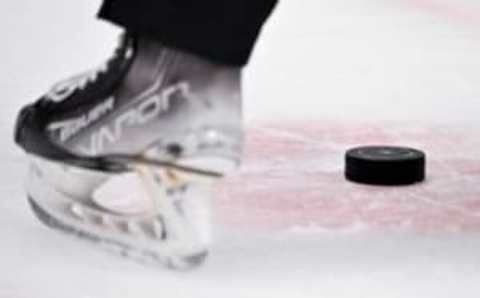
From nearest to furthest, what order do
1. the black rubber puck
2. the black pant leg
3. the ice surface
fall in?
the black pant leg, the ice surface, the black rubber puck

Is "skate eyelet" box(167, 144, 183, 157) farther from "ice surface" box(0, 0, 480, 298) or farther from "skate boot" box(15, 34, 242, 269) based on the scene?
"ice surface" box(0, 0, 480, 298)

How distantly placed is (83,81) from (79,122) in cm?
Result: 6

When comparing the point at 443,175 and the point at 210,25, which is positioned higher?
the point at 210,25

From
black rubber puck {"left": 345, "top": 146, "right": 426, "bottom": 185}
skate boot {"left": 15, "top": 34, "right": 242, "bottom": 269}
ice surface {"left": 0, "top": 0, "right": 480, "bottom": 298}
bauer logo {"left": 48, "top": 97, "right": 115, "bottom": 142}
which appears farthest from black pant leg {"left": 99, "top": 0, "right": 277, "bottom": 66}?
black rubber puck {"left": 345, "top": 146, "right": 426, "bottom": 185}

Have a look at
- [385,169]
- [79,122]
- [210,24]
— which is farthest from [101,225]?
[385,169]

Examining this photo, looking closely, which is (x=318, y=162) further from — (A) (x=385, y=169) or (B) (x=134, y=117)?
(B) (x=134, y=117)

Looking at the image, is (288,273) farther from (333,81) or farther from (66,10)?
(66,10)

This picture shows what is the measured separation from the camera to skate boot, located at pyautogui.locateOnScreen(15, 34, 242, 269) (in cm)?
141

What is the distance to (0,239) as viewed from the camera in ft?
5.30

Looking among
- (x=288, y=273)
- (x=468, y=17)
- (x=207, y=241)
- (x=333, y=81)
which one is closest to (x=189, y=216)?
(x=207, y=241)

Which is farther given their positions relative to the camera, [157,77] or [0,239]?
[0,239]

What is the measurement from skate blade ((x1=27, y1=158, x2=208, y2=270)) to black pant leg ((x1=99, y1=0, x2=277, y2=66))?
0.75ft

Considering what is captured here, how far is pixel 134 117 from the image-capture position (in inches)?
57.1

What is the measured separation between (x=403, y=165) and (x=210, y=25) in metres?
0.65
